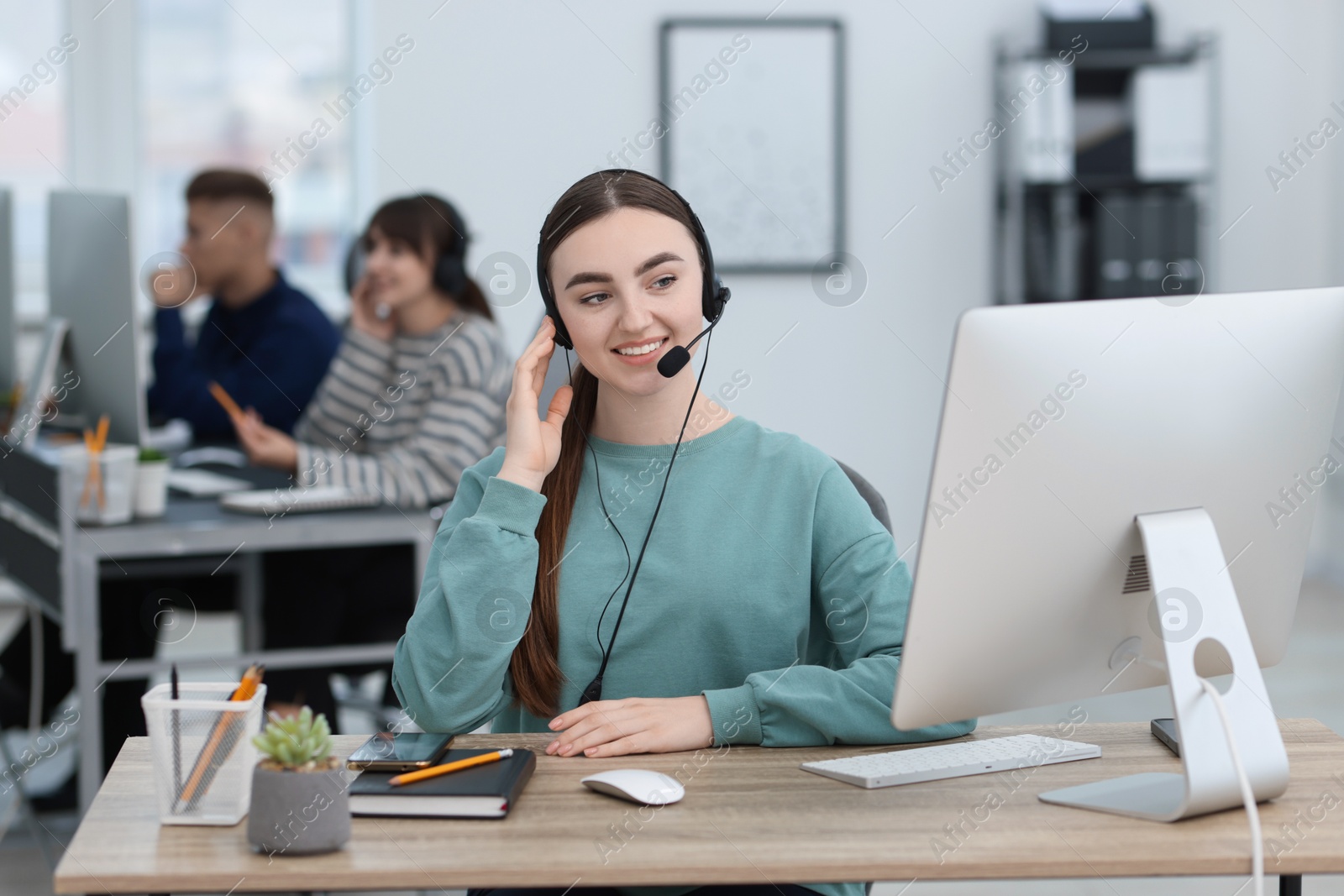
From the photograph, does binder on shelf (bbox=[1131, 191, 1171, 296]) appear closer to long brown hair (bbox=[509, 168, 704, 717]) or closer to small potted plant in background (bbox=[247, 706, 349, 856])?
long brown hair (bbox=[509, 168, 704, 717])

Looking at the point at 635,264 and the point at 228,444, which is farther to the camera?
the point at 228,444

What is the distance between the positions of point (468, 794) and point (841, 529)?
50cm

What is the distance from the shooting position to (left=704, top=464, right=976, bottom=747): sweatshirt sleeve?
3.96 ft

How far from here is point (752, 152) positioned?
460 centimetres

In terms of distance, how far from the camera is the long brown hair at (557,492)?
1.32 m

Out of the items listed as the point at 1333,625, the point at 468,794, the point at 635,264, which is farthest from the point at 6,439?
the point at 1333,625

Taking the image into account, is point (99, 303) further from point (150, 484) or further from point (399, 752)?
point (399, 752)

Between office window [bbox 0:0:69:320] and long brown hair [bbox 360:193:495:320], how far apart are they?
99.9 inches

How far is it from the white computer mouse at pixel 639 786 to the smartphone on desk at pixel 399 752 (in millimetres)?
137

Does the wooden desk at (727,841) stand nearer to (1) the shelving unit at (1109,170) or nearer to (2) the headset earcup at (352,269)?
(2) the headset earcup at (352,269)

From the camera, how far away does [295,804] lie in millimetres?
960

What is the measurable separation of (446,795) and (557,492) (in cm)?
41

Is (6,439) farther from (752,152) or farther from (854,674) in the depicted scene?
(752,152)

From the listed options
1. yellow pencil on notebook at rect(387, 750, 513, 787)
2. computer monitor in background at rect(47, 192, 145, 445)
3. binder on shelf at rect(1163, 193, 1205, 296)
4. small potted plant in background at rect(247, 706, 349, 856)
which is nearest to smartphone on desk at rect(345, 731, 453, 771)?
yellow pencil on notebook at rect(387, 750, 513, 787)
